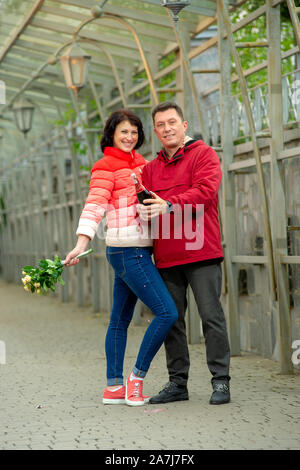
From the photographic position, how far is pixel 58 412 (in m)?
5.70

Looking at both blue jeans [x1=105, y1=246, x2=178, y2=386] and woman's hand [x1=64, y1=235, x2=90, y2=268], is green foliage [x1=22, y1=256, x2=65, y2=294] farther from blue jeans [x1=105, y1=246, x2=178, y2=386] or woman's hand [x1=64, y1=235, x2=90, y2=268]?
blue jeans [x1=105, y1=246, x2=178, y2=386]

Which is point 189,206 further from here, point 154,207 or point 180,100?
point 180,100

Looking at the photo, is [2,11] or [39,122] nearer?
[2,11]

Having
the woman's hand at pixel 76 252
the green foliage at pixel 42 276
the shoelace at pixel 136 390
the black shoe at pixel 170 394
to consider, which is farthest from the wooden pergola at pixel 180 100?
the black shoe at pixel 170 394

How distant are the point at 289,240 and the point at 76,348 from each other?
294 centimetres

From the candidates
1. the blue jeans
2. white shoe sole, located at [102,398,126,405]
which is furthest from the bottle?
white shoe sole, located at [102,398,126,405]

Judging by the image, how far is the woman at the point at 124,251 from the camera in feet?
18.5

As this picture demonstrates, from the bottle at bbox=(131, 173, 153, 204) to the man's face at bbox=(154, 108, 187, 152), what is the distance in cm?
50

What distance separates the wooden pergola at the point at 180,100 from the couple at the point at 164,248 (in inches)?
37.4

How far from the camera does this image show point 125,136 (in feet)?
19.2

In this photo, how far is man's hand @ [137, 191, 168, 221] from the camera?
5.38m

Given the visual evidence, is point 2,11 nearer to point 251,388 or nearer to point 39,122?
point 251,388

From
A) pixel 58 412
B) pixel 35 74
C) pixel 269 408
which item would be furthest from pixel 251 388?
pixel 35 74

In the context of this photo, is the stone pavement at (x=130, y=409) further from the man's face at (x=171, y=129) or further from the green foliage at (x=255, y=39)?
the green foliage at (x=255, y=39)
